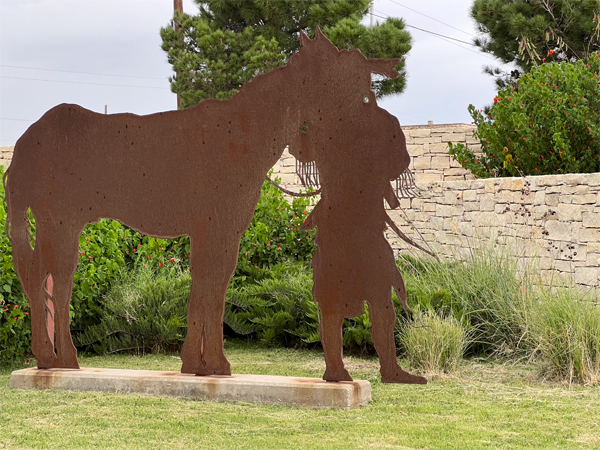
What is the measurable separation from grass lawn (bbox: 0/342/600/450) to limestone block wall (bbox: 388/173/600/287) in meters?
1.92

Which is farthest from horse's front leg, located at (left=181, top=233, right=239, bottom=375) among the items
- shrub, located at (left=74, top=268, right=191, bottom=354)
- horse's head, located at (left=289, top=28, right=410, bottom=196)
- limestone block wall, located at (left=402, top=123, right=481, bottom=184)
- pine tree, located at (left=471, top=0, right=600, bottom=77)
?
pine tree, located at (left=471, top=0, right=600, bottom=77)

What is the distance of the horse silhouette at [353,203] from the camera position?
442cm

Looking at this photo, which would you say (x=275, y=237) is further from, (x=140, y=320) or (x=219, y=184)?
(x=219, y=184)

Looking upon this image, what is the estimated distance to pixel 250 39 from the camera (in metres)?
16.2

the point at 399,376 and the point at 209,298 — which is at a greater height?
the point at 209,298

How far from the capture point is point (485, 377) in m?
5.37

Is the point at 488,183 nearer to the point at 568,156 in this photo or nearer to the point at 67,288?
the point at 568,156

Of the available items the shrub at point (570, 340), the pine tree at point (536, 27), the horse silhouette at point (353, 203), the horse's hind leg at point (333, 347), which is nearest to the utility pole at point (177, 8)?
the pine tree at point (536, 27)

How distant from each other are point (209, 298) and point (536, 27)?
490 inches

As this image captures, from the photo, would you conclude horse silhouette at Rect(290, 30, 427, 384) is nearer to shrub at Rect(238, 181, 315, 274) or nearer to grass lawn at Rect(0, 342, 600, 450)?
grass lawn at Rect(0, 342, 600, 450)

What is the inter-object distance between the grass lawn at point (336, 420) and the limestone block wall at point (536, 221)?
1.92 metres

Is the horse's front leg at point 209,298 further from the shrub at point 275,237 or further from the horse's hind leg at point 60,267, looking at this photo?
the shrub at point 275,237

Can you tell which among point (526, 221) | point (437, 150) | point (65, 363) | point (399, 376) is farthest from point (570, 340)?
point (437, 150)

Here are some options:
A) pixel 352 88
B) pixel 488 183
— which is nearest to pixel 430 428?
pixel 352 88
